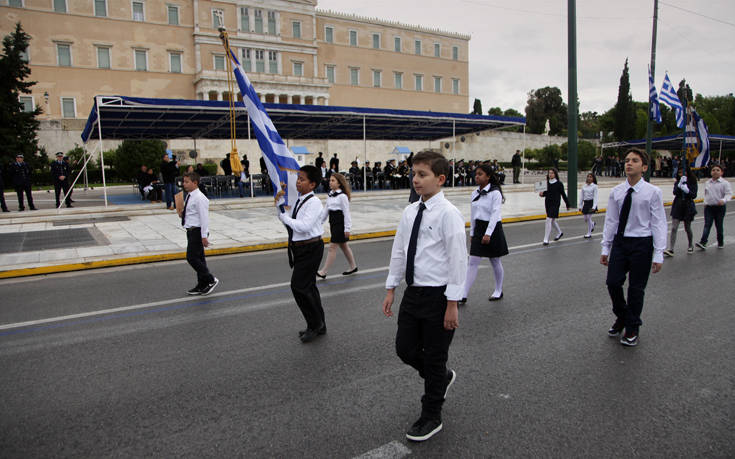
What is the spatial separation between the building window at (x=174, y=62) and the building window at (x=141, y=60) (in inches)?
96.9

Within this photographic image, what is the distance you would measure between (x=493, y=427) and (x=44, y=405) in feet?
10.7

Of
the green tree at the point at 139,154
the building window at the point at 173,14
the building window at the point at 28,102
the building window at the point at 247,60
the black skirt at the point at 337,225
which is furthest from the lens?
the building window at the point at 247,60

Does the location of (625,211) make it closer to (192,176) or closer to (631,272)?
(631,272)

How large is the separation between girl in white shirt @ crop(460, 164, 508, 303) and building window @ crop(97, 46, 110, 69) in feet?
185

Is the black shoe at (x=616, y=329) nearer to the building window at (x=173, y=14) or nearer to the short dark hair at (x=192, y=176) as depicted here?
the short dark hair at (x=192, y=176)

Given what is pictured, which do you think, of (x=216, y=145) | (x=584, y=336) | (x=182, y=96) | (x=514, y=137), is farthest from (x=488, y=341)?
(x=514, y=137)

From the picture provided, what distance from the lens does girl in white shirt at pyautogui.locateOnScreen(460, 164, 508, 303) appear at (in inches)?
238

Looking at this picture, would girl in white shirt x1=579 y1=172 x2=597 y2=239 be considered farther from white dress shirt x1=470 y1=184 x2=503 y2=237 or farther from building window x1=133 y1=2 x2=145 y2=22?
building window x1=133 y1=2 x2=145 y2=22

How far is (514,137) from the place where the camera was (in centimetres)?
6319

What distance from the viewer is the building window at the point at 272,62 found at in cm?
5878

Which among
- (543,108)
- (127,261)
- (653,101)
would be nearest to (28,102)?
(127,261)

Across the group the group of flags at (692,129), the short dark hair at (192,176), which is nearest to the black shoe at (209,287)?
the short dark hair at (192,176)

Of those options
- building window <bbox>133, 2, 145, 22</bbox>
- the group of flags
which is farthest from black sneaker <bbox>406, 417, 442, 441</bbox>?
building window <bbox>133, 2, 145, 22</bbox>

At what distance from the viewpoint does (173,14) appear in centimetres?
5422
